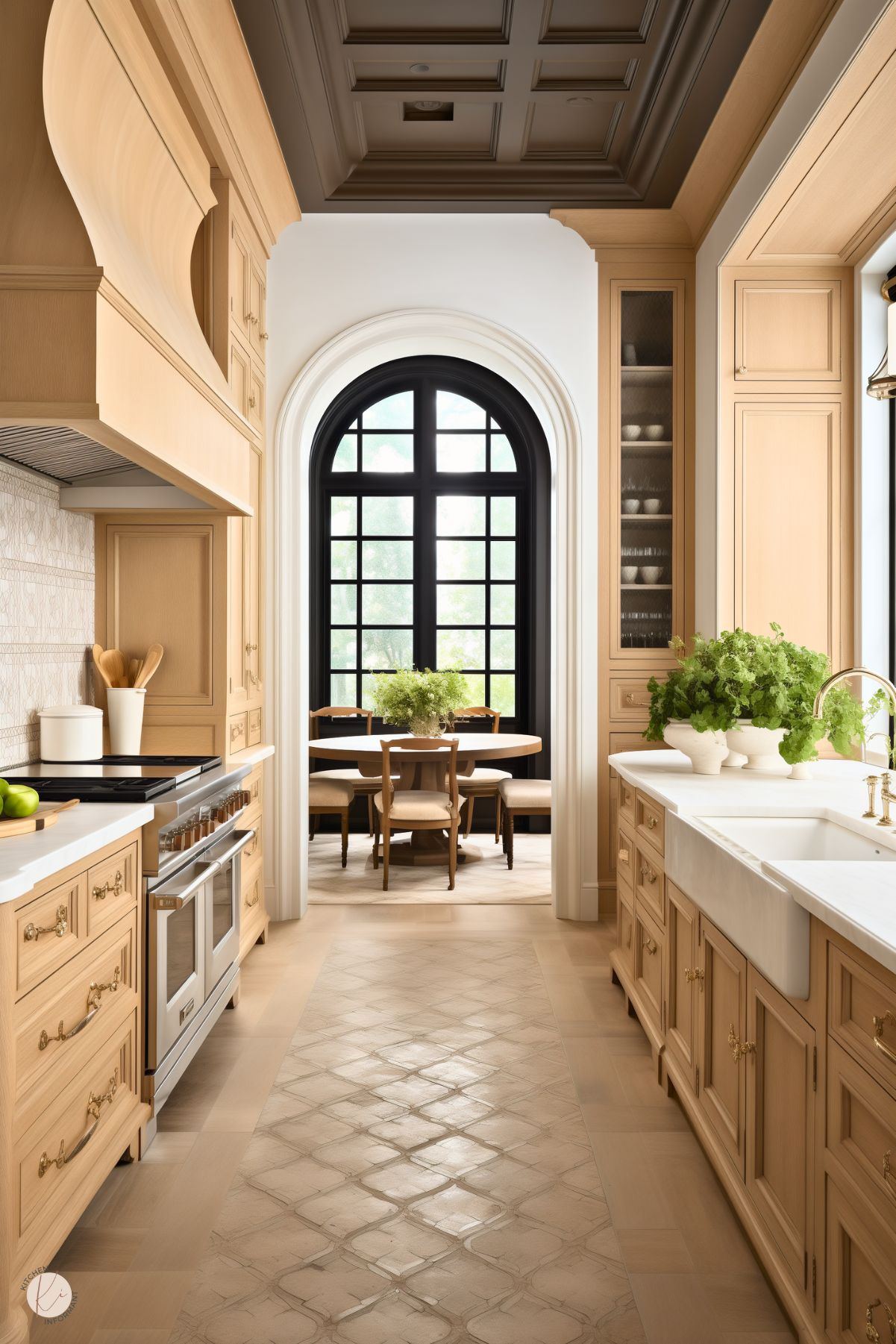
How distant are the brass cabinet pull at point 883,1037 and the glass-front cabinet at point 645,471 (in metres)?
3.60

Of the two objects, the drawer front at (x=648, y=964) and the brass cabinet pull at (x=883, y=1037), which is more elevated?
the brass cabinet pull at (x=883, y=1037)

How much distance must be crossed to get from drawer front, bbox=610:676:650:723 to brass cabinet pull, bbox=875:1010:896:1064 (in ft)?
11.6

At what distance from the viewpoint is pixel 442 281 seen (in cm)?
500

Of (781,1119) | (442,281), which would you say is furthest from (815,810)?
(442,281)

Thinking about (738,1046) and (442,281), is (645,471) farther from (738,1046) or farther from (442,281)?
(738,1046)

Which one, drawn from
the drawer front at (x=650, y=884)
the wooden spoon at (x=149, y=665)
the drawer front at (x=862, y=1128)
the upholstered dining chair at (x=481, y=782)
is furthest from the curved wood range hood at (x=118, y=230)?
the upholstered dining chair at (x=481, y=782)

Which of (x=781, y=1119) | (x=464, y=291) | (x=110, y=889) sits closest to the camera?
(x=781, y=1119)

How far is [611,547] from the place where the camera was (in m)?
5.04

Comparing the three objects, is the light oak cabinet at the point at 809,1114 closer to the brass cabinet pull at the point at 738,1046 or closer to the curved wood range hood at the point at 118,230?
the brass cabinet pull at the point at 738,1046

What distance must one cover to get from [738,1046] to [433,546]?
5.65 m

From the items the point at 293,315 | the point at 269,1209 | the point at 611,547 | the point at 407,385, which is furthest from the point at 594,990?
the point at 407,385

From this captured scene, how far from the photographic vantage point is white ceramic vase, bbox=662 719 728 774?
11.4 ft

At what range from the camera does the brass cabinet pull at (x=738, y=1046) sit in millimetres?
2119

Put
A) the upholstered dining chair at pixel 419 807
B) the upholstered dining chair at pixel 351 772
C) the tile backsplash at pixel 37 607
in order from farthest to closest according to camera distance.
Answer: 1. the upholstered dining chair at pixel 351 772
2. the upholstered dining chair at pixel 419 807
3. the tile backsplash at pixel 37 607
